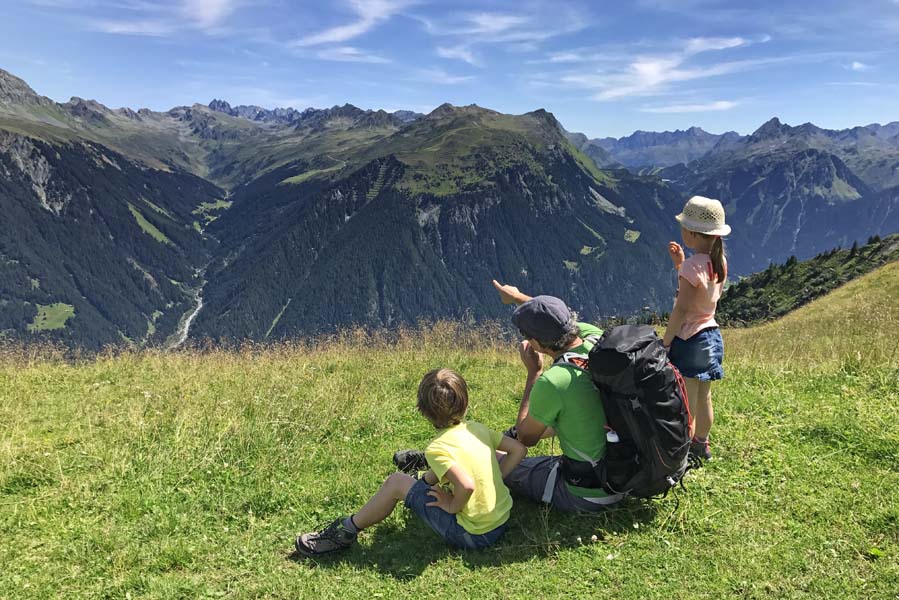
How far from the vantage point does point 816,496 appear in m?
5.74

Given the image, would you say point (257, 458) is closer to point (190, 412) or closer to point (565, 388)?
point (190, 412)

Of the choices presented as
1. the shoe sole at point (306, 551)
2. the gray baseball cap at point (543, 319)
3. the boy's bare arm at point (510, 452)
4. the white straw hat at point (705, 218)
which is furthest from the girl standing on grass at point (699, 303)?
the shoe sole at point (306, 551)

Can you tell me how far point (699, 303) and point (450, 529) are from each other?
3.83 metres

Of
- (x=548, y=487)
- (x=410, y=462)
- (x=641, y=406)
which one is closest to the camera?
(x=641, y=406)

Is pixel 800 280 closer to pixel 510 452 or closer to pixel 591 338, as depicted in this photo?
pixel 591 338

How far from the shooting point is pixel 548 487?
5.85 m

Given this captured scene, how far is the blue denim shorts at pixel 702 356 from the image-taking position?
242 inches

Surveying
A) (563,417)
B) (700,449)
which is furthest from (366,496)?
(700,449)

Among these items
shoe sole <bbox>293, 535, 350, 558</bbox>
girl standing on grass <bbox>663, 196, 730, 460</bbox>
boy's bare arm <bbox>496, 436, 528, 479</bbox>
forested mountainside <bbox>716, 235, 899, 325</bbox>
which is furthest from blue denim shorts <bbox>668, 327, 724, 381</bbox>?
forested mountainside <bbox>716, 235, 899, 325</bbox>

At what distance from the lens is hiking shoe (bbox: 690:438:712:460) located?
6664 mm

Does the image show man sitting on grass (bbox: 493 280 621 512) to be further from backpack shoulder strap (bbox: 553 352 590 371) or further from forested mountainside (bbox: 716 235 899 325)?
forested mountainside (bbox: 716 235 899 325)

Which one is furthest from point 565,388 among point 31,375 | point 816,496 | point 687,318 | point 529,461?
point 31,375

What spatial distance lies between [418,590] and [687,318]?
4267 millimetres

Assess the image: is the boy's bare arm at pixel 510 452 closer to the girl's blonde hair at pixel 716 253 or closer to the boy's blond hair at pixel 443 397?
the boy's blond hair at pixel 443 397
